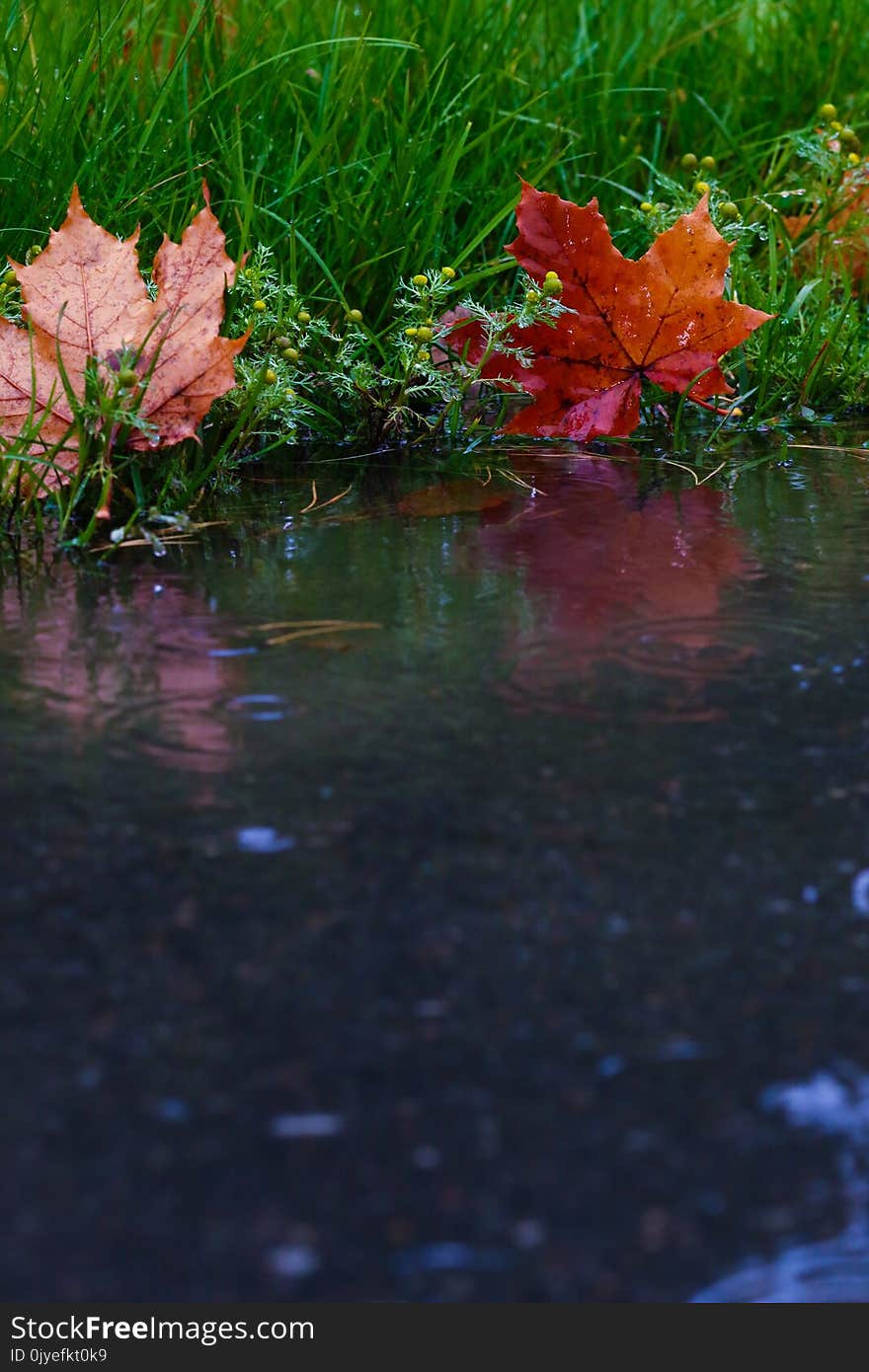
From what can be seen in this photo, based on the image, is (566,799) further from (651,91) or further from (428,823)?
(651,91)

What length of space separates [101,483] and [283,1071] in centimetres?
133

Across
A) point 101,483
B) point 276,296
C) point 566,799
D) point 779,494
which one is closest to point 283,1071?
point 566,799

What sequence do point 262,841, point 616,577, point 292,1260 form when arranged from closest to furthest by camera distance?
1. point 292,1260
2. point 262,841
3. point 616,577

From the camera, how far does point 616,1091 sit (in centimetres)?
92

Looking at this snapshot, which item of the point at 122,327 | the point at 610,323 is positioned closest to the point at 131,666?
the point at 122,327

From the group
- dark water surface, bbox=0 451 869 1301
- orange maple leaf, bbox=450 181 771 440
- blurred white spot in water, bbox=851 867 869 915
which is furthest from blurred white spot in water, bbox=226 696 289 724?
orange maple leaf, bbox=450 181 771 440

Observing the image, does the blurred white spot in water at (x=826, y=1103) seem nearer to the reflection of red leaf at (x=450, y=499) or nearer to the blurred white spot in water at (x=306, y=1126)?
the blurred white spot in water at (x=306, y=1126)

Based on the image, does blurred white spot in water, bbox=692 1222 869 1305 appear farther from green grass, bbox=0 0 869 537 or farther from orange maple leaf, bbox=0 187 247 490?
green grass, bbox=0 0 869 537

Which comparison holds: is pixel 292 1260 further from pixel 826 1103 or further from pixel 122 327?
pixel 122 327

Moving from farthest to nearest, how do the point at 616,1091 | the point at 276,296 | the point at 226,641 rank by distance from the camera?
the point at 276,296 < the point at 226,641 < the point at 616,1091

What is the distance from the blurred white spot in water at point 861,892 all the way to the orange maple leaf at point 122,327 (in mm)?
1236

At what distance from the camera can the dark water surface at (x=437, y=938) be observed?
0.83 meters

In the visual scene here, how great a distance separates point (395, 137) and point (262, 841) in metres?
1.94

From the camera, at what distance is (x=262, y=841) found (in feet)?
3.99
